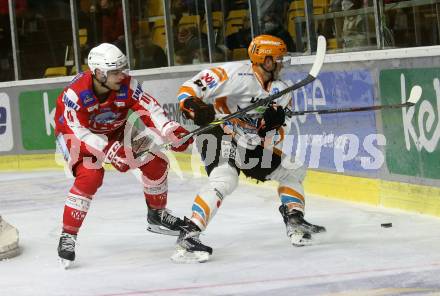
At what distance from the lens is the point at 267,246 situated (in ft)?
20.1

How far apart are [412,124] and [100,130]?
208 centimetres

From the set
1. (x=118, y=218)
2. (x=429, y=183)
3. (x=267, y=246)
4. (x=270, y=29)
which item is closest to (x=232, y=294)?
(x=267, y=246)

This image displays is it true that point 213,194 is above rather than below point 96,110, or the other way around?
below

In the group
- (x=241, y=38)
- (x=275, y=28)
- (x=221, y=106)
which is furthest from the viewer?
(x=241, y=38)

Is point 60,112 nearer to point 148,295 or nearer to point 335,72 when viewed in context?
point 148,295

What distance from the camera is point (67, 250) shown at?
19.0ft

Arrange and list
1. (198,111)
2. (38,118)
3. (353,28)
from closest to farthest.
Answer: (198,111)
(353,28)
(38,118)

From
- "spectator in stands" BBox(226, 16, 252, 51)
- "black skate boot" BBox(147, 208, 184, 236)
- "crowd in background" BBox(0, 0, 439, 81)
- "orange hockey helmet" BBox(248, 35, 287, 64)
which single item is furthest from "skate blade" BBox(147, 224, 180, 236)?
"spectator in stands" BBox(226, 16, 252, 51)

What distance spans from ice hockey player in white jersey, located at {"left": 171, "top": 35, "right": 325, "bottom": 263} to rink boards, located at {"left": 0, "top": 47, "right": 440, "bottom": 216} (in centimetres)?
102

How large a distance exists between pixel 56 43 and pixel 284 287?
26.7 feet

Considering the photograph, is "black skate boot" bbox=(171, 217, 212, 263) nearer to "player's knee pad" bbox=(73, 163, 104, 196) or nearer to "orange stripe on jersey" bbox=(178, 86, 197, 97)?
"player's knee pad" bbox=(73, 163, 104, 196)

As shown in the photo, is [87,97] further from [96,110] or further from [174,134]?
[174,134]

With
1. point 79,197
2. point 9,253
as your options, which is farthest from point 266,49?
point 9,253

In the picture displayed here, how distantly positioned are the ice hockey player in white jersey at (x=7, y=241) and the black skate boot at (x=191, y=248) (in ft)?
3.72
